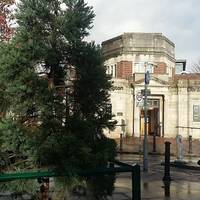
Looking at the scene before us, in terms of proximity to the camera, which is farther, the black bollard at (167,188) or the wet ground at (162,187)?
the black bollard at (167,188)

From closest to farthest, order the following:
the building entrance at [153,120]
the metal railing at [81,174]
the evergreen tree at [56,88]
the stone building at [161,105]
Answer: the metal railing at [81,174] → the evergreen tree at [56,88] → the stone building at [161,105] → the building entrance at [153,120]

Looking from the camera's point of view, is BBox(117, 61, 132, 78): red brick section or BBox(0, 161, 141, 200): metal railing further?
BBox(117, 61, 132, 78): red brick section

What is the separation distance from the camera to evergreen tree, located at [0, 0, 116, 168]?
19.9 ft

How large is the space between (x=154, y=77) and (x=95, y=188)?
3941 centimetres

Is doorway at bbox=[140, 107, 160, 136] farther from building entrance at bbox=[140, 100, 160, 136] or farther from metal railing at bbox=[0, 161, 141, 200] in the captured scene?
metal railing at bbox=[0, 161, 141, 200]

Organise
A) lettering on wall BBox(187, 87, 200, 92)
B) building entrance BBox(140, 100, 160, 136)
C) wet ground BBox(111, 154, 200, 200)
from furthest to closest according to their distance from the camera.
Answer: lettering on wall BBox(187, 87, 200, 92), building entrance BBox(140, 100, 160, 136), wet ground BBox(111, 154, 200, 200)

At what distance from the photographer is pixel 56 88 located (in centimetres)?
643

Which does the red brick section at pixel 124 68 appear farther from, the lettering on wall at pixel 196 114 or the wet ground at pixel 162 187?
Answer: the wet ground at pixel 162 187

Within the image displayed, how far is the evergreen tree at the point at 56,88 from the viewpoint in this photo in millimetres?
6074

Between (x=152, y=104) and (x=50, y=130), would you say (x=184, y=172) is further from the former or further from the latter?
(x=152, y=104)

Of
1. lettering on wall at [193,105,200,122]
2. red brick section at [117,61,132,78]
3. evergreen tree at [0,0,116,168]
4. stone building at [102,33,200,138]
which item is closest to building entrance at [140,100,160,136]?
stone building at [102,33,200,138]

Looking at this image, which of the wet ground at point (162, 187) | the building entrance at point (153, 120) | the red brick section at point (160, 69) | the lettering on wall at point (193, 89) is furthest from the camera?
the red brick section at point (160, 69)

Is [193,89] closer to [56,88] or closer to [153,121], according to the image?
[153,121]

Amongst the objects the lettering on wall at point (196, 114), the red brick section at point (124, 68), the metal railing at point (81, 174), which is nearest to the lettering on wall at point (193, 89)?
the lettering on wall at point (196, 114)
